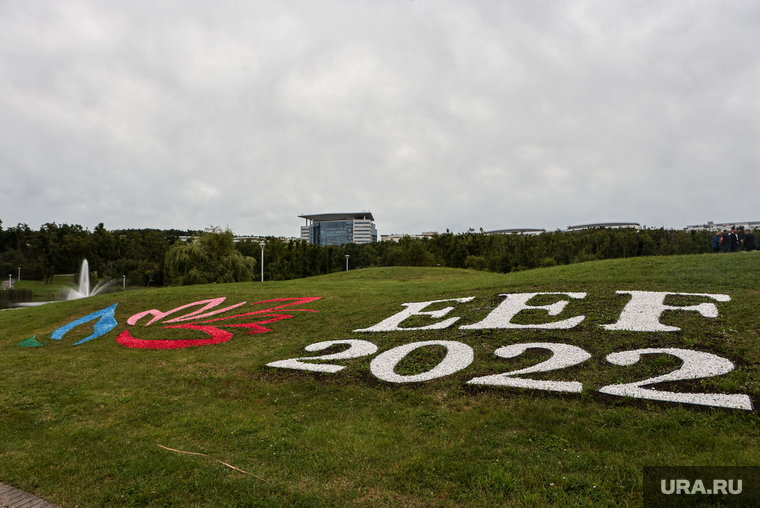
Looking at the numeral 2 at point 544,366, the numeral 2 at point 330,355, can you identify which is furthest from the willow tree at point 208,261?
the numeral 2 at point 544,366

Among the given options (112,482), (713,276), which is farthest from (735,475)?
(713,276)

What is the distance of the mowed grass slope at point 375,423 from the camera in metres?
4.98

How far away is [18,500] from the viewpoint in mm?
5004

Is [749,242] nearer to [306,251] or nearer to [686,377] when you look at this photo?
[686,377]

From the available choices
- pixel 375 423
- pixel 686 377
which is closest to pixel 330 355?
pixel 375 423

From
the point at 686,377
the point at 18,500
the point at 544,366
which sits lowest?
the point at 18,500

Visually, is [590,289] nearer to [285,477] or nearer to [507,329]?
[507,329]

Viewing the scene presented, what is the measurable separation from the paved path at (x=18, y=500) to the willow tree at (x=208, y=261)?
46826mm

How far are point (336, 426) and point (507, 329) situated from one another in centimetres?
662

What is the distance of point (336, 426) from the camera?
278 inches

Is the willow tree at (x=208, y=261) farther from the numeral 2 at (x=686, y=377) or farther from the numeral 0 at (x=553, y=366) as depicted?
the numeral 2 at (x=686, y=377)

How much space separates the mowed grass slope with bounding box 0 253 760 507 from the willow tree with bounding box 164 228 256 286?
3739cm

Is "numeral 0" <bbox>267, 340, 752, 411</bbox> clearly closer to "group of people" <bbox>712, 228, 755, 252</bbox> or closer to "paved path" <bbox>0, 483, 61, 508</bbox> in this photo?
"paved path" <bbox>0, 483, 61, 508</bbox>

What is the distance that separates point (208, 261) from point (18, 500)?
49183mm
